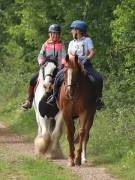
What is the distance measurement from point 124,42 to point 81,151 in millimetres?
5629

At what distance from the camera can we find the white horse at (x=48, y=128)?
1347 centimetres

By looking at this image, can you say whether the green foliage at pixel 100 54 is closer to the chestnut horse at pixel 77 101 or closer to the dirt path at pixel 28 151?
the dirt path at pixel 28 151

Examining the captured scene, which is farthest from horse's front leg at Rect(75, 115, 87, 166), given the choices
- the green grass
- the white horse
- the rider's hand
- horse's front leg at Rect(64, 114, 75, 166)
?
the white horse

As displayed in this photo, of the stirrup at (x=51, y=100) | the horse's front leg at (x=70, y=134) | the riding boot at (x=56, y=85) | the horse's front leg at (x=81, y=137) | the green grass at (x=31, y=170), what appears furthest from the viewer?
the stirrup at (x=51, y=100)

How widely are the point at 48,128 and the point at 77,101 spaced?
1.67 meters

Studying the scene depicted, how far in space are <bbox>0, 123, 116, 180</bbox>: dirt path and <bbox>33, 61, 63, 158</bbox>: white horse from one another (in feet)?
1.79

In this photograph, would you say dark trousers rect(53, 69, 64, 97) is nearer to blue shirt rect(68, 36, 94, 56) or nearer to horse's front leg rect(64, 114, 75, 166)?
blue shirt rect(68, 36, 94, 56)

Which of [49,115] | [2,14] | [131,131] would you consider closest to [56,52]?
[49,115]

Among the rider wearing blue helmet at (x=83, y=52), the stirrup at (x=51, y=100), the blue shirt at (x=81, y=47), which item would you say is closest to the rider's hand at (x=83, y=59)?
the rider wearing blue helmet at (x=83, y=52)

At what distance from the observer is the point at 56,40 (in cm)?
1384

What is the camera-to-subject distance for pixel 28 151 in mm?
14844

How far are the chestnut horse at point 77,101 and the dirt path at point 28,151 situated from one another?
486mm

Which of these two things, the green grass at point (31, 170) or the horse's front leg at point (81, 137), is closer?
the green grass at point (31, 170)

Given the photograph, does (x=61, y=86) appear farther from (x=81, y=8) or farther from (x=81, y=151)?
(x=81, y=8)
